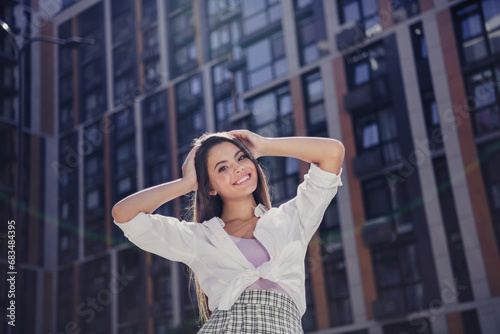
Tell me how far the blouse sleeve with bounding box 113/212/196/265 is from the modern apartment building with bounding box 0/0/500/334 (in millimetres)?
11834

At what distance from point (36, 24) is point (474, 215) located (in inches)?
996

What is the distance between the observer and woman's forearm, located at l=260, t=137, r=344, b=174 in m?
2.85

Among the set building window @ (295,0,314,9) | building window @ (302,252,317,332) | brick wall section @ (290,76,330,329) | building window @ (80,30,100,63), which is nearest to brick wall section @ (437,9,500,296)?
brick wall section @ (290,76,330,329)

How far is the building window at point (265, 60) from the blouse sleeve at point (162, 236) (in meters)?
21.4

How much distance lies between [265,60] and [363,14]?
444cm

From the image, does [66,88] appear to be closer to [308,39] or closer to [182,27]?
[182,27]

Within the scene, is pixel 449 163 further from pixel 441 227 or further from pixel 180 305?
pixel 180 305

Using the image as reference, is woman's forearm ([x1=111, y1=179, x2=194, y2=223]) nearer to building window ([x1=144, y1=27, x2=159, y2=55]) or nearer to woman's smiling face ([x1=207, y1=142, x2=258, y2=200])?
woman's smiling face ([x1=207, y1=142, x2=258, y2=200])

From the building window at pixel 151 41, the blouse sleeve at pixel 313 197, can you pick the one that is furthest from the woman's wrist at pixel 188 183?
the building window at pixel 151 41

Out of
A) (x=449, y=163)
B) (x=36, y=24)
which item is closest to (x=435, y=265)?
(x=449, y=163)

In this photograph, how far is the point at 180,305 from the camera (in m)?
26.6

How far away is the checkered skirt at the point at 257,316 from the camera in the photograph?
2447mm

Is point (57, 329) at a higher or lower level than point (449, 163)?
lower

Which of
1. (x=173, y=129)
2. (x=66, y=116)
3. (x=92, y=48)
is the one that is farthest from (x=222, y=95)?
(x=66, y=116)
